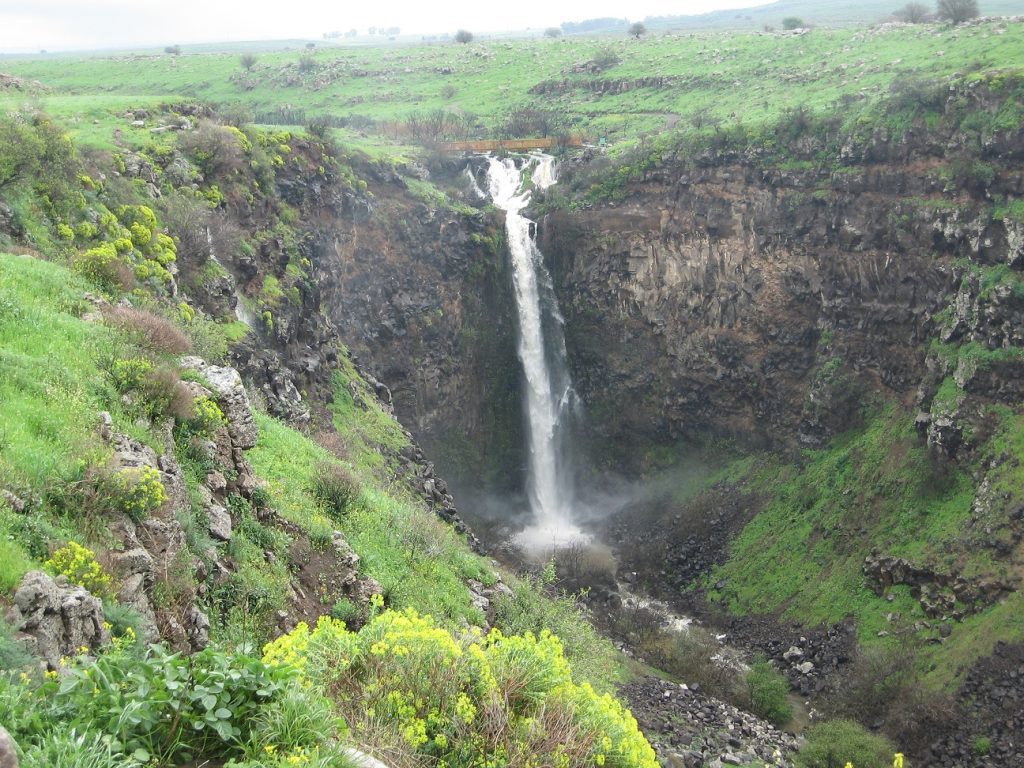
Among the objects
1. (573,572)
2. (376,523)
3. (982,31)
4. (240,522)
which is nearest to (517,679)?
(240,522)

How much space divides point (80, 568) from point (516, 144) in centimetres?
5156

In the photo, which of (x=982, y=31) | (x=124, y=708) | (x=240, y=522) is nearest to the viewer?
(x=124, y=708)

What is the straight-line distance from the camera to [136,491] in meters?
9.20

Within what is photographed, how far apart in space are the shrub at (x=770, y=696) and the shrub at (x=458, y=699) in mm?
21319

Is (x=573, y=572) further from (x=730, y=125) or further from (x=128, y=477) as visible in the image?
(x=128, y=477)

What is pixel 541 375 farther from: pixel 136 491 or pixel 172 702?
pixel 172 702

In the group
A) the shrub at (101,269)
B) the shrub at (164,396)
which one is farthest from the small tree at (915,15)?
the shrub at (164,396)

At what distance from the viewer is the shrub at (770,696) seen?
2670 cm

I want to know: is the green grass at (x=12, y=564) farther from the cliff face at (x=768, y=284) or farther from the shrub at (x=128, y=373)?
the cliff face at (x=768, y=284)

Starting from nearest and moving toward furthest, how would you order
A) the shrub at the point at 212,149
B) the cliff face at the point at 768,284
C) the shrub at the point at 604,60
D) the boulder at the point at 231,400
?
the boulder at the point at 231,400, the shrub at the point at 212,149, the cliff face at the point at 768,284, the shrub at the point at 604,60

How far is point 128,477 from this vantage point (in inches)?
363

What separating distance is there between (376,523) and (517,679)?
31.1ft

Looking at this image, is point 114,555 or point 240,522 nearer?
point 114,555

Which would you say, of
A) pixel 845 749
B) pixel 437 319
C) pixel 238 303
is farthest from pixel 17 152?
pixel 845 749
